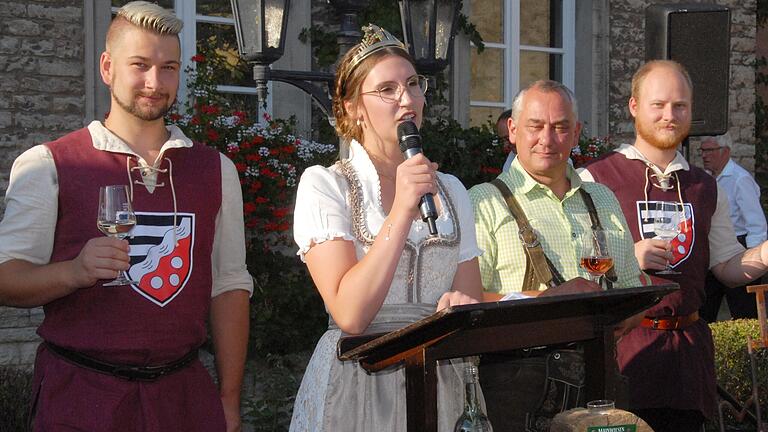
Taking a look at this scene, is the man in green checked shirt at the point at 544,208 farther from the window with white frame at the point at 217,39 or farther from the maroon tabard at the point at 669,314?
the window with white frame at the point at 217,39

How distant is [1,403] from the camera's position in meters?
5.99

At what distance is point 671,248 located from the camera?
4.45 meters

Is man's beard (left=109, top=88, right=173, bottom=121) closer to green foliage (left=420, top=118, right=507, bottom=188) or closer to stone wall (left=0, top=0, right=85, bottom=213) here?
stone wall (left=0, top=0, right=85, bottom=213)

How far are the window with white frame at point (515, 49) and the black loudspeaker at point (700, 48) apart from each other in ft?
9.08

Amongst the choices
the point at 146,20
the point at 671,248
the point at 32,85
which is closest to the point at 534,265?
the point at 671,248

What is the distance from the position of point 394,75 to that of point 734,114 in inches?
373

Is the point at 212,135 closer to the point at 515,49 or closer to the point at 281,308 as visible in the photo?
the point at 281,308

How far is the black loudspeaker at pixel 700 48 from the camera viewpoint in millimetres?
7613

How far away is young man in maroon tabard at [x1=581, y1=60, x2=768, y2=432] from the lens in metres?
4.51

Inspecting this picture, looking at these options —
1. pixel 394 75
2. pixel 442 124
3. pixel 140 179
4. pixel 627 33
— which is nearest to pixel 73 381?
pixel 140 179

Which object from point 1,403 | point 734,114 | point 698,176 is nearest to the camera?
point 698,176

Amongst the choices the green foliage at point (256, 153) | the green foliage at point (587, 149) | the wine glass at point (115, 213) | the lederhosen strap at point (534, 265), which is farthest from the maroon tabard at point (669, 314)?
the green foliage at point (587, 149)

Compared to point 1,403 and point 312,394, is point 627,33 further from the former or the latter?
point 312,394

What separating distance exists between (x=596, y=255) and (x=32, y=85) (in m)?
5.50
